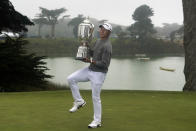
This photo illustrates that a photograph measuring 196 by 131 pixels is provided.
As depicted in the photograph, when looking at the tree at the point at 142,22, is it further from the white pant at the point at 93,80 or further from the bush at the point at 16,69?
the white pant at the point at 93,80

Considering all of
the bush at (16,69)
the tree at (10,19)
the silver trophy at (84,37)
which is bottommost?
the bush at (16,69)

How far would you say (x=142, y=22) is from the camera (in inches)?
3920

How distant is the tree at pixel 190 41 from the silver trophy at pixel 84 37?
34.2ft

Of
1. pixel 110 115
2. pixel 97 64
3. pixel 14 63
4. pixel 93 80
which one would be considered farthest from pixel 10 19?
pixel 97 64

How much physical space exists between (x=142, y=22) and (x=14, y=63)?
8328 centimetres

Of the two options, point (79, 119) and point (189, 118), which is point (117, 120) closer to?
point (79, 119)

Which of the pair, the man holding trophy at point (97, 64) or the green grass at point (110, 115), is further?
the green grass at point (110, 115)

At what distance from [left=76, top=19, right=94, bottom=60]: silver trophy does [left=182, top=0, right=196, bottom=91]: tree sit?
10417 millimetres

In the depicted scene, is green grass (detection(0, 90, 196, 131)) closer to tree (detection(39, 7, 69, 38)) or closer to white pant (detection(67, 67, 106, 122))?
white pant (detection(67, 67, 106, 122))

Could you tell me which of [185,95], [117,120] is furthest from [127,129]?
[185,95]

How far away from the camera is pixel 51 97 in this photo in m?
10.4

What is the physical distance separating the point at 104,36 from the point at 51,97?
459cm

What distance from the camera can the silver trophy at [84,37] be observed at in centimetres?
582

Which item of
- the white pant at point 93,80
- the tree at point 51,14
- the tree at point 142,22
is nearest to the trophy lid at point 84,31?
the white pant at point 93,80
